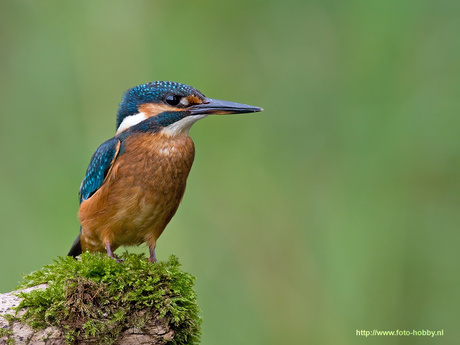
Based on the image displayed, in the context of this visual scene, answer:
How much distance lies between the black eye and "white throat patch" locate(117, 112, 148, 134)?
0.55 ft

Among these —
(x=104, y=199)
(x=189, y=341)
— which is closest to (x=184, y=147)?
(x=104, y=199)

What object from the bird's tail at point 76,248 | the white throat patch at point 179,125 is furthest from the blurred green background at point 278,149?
the white throat patch at point 179,125

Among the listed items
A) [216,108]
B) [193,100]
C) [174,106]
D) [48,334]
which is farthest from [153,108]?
[48,334]

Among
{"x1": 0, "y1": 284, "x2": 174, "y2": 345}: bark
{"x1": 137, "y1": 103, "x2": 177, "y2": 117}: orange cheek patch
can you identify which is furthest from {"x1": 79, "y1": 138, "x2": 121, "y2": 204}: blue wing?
{"x1": 0, "y1": 284, "x2": 174, "y2": 345}: bark

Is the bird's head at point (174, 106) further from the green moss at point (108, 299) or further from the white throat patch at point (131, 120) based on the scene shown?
the green moss at point (108, 299)

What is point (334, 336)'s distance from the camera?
4.29m

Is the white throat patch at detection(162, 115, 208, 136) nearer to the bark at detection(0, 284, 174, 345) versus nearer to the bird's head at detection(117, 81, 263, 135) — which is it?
the bird's head at detection(117, 81, 263, 135)

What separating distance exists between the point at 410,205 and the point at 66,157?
258 cm

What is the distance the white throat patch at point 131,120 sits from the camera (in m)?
3.28

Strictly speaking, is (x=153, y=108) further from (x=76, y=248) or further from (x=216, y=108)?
(x=76, y=248)

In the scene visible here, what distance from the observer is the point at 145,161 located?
3.20 meters

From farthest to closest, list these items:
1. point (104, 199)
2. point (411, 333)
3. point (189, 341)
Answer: point (411, 333)
point (104, 199)
point (189, 341)

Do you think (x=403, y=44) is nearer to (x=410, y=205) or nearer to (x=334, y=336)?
(x=410, y=205)

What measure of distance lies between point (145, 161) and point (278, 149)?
5.27 feet
